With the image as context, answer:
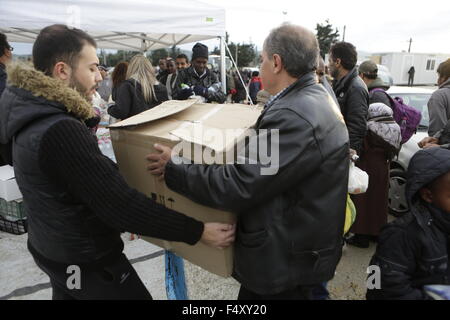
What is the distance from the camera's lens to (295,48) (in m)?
1.32

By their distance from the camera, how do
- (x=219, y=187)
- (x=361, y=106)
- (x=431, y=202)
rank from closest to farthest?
(x=219, y=187)
(x=431, y=202)
(x=361, y=106)

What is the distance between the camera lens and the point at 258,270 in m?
1.27

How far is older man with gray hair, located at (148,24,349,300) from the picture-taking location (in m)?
1.16

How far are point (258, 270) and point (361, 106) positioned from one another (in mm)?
2258

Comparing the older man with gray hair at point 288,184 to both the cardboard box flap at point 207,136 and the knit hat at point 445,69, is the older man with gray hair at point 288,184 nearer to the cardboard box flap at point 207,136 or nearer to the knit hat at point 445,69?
the cardboard box flap at point 207,136

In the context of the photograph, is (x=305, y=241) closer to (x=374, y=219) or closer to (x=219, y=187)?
(x=219, y=187)

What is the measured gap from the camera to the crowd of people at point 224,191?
1141mm

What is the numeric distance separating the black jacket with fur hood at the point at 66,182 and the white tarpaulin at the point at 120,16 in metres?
3.18

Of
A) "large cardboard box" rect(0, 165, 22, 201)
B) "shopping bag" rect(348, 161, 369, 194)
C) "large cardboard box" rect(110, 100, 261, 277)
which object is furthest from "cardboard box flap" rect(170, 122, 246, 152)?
"large cardboard box" rect(0, 165, 22, 201)

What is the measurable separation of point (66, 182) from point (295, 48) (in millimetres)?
1030

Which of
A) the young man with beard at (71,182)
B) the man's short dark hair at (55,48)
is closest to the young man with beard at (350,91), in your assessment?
the young man with beard at (71,182)

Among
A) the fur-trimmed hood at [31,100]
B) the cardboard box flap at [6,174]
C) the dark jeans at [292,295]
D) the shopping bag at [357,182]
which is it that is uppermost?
the fur-trimmed hood at [31,100]

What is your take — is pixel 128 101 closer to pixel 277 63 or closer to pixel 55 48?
pixel 55 48
